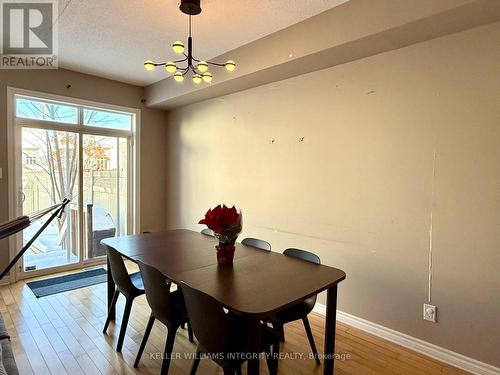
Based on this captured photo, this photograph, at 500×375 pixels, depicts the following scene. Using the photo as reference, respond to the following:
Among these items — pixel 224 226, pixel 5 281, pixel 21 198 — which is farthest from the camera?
pixel 21 198

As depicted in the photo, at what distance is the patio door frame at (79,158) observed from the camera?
3.61m

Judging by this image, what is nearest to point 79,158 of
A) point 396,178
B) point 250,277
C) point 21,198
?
point 21,198

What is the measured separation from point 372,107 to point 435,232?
3.89 ft

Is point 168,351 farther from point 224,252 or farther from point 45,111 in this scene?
point 45,111

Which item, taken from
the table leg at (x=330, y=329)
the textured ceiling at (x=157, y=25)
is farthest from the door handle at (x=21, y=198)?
the table leg at (x=330, y=329)

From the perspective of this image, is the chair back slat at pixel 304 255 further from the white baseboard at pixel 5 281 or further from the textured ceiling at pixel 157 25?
the white baseboard at pixel 5 281

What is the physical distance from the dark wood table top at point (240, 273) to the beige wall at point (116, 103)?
7.35 feet

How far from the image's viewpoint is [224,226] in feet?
6.53

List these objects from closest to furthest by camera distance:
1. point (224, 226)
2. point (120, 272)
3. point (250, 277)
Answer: point (250, 277), point (224, 226), point (120, 272)

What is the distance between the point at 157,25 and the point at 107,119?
2.27 m

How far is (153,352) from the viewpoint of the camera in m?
2.30

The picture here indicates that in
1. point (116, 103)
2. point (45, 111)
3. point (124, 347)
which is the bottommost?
point (124, 347)

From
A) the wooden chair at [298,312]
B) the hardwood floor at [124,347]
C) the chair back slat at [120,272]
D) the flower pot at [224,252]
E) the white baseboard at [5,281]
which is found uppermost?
the flower pot at [224,252]

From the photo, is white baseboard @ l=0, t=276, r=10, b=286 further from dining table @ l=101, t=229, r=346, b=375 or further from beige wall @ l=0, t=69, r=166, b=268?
dining table @ l=101, t=229, r=346, b=375
